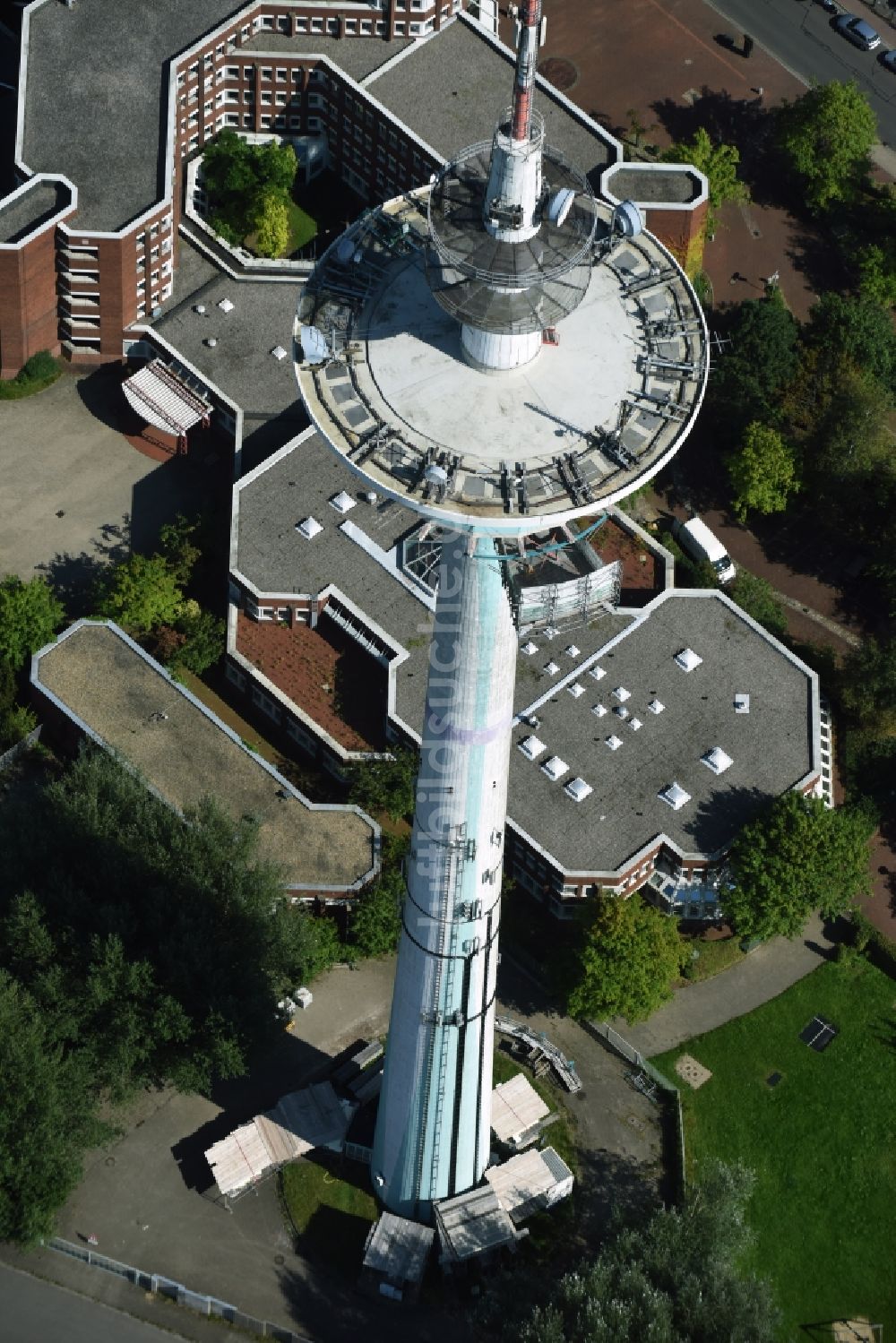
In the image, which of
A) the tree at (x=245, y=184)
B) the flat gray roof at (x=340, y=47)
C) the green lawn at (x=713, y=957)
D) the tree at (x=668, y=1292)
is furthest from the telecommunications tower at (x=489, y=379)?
the flat gray roof at (x=340, y=47)

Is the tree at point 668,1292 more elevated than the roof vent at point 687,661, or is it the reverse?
the roof vent at point 687,661

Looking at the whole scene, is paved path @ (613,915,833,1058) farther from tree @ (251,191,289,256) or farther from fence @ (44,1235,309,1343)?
tree @ (251,191,289,256)

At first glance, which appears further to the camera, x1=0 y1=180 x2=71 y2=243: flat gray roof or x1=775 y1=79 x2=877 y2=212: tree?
x1=775 y1=79 x2=877 y2=212: tree

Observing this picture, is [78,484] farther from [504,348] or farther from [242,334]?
[504,348]

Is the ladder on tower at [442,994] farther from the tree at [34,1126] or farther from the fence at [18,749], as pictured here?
the fence at [18,749]

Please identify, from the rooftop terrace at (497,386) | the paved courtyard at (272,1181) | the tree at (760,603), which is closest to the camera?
the rooftop terrace at (497,386)

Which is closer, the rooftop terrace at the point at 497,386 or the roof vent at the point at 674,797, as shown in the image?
the rooftop terrace at the point at 497,386

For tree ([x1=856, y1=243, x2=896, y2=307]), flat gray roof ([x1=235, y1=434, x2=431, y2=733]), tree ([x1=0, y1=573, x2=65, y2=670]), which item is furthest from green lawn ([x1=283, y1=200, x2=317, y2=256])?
tree ([x1=856, y1=243, x2=896, y2=307])

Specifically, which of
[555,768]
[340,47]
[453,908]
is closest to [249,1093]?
[555,768]
